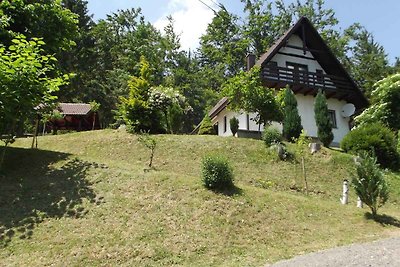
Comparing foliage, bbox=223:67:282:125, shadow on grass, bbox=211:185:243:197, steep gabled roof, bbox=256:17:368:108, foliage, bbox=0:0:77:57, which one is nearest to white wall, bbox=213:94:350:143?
steep gabled roof, bbox=256:17:368:108

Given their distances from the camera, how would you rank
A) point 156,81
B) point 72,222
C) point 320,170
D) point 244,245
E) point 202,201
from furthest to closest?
point 156,81, point 320,170, point 202,201, point 72,222, point 244,245

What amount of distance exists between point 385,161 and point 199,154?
859cm

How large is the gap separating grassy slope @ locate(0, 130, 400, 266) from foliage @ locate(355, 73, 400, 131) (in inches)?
390

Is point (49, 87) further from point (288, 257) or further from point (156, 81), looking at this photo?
point (156, 81)

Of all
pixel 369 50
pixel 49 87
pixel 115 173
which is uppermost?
pixel 369 50

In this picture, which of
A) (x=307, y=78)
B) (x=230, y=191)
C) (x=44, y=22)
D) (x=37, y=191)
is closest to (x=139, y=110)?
(x=44, y=22)

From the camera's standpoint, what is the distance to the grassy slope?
316 inches

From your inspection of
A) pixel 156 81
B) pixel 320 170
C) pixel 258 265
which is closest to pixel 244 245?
pixel 258 265

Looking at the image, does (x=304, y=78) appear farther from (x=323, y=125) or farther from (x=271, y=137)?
(x=271, y=137)

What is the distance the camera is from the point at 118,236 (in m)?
8.56

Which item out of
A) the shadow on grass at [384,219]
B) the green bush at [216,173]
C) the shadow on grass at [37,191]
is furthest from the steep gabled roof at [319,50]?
the shadow on grass at [37,191]

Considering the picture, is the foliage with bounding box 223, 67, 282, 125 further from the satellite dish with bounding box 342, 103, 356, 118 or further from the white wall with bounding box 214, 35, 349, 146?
the satellite dish with bounding box 342, 103, 356, 118

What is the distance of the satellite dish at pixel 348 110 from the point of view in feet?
86.3

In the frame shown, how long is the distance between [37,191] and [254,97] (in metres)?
12.0
